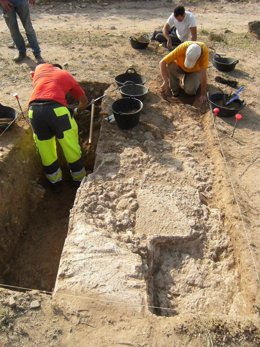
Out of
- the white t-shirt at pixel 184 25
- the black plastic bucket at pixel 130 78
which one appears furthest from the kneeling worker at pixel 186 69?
the white t-shirt at pixel 184 25

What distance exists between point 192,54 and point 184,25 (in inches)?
92.6

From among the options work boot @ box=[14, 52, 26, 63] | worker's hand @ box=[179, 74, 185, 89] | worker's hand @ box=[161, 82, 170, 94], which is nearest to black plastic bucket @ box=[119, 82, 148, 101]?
worker's hand @ box=[161, 82, 170, 94]

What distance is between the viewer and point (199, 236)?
161 inches

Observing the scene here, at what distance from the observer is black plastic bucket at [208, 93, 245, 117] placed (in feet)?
19.3

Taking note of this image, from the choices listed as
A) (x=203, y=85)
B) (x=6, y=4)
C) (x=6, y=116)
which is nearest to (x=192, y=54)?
(x=203, y=85)

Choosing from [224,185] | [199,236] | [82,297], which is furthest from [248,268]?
[82,297]

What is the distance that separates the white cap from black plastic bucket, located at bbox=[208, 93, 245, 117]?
2.50 ft

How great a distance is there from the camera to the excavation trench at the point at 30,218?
4367 millimetres

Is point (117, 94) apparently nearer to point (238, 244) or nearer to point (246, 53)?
point (238, 244)

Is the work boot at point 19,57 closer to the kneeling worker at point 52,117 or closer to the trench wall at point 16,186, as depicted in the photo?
the kneeling worker at point 52,117

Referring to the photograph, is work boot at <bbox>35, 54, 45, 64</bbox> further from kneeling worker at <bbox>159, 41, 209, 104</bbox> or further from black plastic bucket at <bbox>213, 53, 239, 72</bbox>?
black plastic bucket at <bbox>213, 53, 239, 72</bbox>

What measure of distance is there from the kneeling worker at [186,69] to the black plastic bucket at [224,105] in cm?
18

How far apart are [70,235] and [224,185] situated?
7.26 ft

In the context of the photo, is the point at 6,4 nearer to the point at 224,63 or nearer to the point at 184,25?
the point at 184,25
